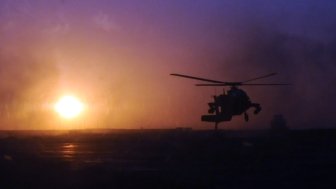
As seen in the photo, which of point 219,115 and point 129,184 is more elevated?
point 219,115

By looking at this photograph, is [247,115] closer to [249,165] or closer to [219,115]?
[219,115]

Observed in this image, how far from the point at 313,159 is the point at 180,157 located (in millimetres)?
13503

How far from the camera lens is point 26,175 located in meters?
42.6

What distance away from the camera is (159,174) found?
42594mm

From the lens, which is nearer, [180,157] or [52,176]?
[52,176]

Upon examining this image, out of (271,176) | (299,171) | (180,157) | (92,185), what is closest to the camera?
(92,185)

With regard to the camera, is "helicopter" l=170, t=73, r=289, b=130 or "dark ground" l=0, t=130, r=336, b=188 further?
"helicopter" l=170, t=73, r=289, b=130

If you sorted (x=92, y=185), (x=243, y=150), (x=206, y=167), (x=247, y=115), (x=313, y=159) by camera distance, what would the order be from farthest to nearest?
(x=247, y=115)
(x=243, y=150)
(x=313, y=159)
(x=206, y=167)
(x=92, y=185)

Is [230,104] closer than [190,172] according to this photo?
No

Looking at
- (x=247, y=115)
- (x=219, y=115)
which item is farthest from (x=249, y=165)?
(x=219, y=115)

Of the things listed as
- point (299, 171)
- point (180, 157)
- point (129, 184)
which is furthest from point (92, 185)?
point (180, 157)

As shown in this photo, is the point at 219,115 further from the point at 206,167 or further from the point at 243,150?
the point at 206,167

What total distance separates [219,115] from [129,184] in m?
42.4

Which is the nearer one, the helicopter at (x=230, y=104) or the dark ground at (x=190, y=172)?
the dark ground at (x=190, y=172)
